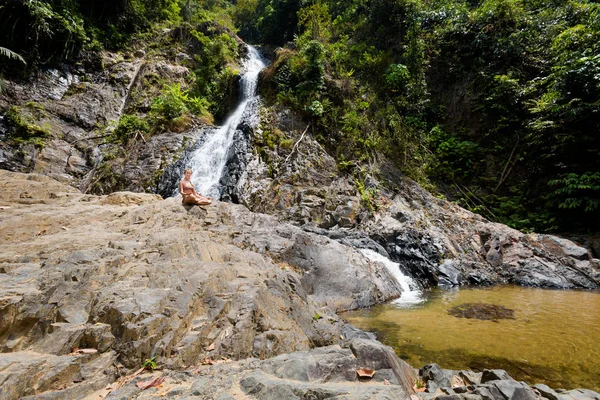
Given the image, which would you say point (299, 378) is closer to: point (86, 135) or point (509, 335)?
point (509, 335)

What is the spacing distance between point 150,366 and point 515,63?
1905 cm

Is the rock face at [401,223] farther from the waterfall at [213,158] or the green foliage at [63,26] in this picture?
the green foliage at [63,26]

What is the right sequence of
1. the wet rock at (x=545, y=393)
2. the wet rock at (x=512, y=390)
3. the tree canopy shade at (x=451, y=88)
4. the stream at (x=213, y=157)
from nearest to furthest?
the wet rock at (x=512, y=390) < the wet rock at (x=545, y=393) < the tree canopy shade at (x=451, y=88) < the stream at (x=213, y=157)

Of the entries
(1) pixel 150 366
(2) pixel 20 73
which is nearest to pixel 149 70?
(2) pixel 20 73

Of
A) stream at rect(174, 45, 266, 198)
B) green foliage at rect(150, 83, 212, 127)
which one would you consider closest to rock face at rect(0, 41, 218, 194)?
green foliage at rect(150, 83, 212, 127)

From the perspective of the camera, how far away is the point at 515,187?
1334cm

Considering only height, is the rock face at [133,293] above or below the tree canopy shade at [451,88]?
below

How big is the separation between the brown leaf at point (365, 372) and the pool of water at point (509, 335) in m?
2.09

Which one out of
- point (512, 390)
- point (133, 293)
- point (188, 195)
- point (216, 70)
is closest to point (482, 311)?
point (512, 390)

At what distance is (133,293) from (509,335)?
20.0 feet

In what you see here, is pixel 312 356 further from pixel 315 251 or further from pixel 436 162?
pixel 436 162

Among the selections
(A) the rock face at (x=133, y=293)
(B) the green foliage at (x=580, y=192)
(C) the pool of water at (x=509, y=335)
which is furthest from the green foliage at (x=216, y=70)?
(B) the green foliage at (x=580, y=192)

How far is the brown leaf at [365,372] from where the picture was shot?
8.37ft

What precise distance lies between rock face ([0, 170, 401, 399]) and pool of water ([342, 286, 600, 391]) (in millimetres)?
1002
